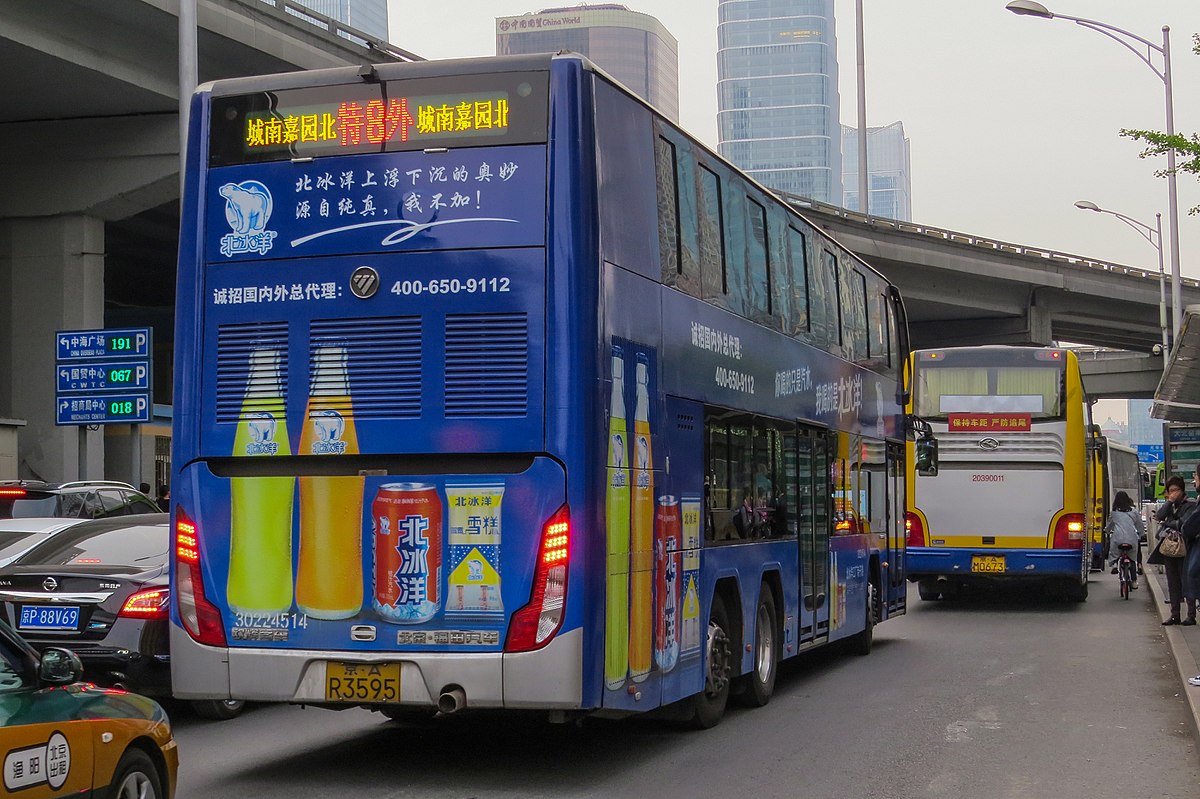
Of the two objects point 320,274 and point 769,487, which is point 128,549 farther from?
point 769,487

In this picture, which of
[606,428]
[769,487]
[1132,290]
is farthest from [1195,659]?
[1132,290]

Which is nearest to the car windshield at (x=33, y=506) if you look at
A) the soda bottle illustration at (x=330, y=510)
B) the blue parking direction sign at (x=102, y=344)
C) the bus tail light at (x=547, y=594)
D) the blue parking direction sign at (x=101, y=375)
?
the soda bottle illustration at (x=330, y=510)

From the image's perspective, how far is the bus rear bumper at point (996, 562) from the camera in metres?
21.4

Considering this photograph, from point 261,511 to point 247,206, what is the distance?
177 cm

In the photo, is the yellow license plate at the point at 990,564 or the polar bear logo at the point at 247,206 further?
the yellow license plate at the point at 990,564

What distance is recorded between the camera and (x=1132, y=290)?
57.9 m

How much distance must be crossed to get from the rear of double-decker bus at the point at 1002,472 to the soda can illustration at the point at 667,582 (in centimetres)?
1317

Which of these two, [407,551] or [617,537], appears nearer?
[407,551]

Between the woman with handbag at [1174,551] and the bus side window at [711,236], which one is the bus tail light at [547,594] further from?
the woman with handbag at [1174,551]

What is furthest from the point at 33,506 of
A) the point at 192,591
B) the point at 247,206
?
the point at 247,206

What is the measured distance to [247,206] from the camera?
29.1 ft

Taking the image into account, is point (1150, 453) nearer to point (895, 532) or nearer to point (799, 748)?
point (895, 532)

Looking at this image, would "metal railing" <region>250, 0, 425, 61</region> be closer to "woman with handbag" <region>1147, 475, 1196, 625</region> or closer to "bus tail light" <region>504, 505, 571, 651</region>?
"woman with handbag" <region>1147, 475, 1196, 625</region>

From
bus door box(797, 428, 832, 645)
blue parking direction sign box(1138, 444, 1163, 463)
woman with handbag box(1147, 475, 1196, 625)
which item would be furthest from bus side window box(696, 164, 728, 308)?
blue parking direction sign box(1138, 444, 1163, 463)
